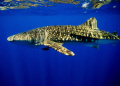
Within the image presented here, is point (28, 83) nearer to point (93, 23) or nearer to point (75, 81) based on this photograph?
point (75, 81)

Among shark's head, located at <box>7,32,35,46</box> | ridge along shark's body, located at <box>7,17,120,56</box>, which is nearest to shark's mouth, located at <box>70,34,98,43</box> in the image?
ridge along shark's body, located at <box>7,17,120,56</box>

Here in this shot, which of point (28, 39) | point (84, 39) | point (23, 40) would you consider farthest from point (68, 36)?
point (23, 40)

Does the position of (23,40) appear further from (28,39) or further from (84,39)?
(84,39)

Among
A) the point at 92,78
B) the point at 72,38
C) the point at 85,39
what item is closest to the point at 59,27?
the point at 72,38

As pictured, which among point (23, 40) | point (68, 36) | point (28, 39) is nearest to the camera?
point (23, 40)

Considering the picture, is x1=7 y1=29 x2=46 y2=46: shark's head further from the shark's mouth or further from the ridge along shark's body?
the shark's mouth

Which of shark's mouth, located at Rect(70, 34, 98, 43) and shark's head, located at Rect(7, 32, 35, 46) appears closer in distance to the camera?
shark's head, located at Rect(7, 32, 35, 46)

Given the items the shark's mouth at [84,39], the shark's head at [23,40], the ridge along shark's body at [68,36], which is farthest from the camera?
the shark's mouth at [84,39]

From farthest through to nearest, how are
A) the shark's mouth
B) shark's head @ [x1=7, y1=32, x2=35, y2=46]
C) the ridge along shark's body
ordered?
the shark's mouth
the ridge along shark's body
shark's head @ [x1=7, y1=32, x2=35, y2=46]

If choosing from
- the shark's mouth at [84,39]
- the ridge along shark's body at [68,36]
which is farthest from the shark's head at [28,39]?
the shark's mouth at [84,39]

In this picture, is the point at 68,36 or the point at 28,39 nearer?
the point at 28,39

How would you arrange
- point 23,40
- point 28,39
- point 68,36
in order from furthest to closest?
point 68,36 → point 28,39 → point 23,40

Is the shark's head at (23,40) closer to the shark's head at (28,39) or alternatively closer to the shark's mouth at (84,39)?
the shark's head at (28,39)
